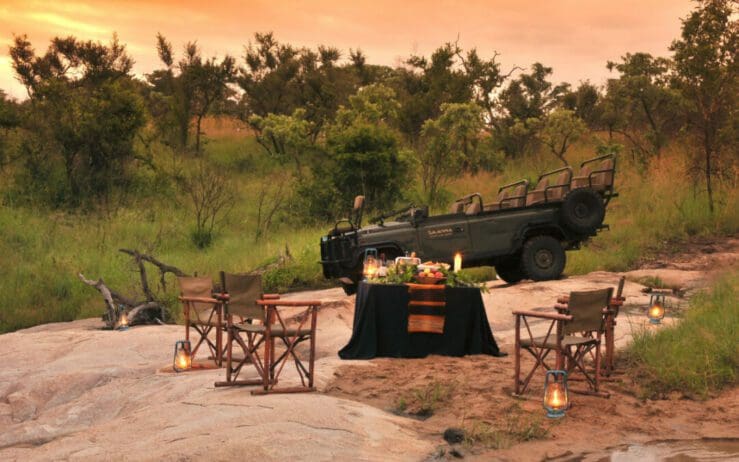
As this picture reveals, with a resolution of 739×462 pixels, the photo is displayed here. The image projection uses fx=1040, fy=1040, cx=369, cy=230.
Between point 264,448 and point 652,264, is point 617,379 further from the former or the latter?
point 652,264

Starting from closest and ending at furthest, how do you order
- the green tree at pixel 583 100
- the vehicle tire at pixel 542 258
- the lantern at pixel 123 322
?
the lantern at pixel 123 322 → the vehicle tire at pixel 542 258 → the green tree at pixel 583 100

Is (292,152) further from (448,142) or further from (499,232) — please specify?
(499,232)

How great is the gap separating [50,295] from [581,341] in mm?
12818

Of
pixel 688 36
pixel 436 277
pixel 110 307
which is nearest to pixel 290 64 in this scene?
pixel 688 36

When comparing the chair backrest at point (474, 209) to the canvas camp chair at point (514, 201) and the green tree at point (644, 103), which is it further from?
the green tree at point (644, 103)

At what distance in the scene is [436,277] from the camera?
11.6m

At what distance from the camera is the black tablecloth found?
11.4 metres

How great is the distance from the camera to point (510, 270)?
57.4 ft

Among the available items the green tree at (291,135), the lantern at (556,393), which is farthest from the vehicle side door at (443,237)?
the green tree at (291,135)

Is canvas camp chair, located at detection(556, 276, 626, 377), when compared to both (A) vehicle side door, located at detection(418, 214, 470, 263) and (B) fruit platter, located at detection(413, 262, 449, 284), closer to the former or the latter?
(B) fruit platter, located at detection(413, 262, 449, 284)

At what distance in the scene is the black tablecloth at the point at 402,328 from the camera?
37.2ft

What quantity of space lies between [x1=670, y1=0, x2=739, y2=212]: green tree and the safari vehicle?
8.69 meters

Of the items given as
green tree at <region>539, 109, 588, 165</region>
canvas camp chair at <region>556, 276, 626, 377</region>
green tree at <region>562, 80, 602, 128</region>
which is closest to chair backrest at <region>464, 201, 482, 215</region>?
canvas camp chair at <region>556, 276, 626, 377</region>

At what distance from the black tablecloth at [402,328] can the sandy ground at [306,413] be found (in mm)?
188
